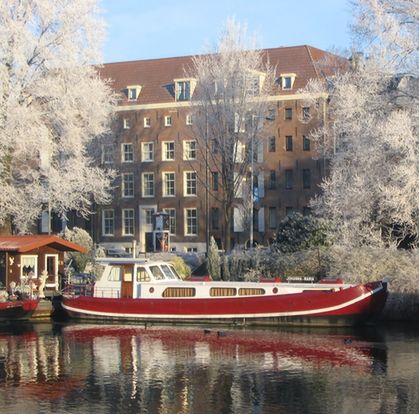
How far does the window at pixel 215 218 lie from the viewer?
66.1 meters

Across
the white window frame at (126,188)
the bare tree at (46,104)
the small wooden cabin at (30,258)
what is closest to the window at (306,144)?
the white window frame at (126,188)

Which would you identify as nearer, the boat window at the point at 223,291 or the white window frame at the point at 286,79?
the boat window at the point at 223,291

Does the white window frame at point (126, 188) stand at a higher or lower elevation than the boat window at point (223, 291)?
higher

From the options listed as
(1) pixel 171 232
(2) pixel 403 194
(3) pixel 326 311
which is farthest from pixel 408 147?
(1) pixel 171 232

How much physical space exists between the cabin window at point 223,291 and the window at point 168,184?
3358cm

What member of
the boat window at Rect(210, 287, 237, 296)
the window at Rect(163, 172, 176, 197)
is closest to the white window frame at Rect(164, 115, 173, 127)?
the window at Rect(163, 172, 176, 197)

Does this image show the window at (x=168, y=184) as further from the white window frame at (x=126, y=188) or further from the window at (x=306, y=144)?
the window at (x=306, y=144)

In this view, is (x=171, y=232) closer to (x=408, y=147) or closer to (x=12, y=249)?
(x=12, y=249)

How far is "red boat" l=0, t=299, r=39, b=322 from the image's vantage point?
35.6 meters

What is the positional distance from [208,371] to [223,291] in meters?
10.4

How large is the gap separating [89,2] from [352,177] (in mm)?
14733

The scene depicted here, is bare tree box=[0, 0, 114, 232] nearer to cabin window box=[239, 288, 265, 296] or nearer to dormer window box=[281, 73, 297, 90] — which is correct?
cabin window box=[239, 288, 265, 296]

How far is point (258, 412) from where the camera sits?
754 inches

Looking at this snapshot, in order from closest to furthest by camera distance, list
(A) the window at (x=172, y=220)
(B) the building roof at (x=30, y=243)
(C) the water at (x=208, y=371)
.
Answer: (C) the water at (x=208, y=371), (B) the building roof at (x=30, y=243), (A) the window at (x=172, y=220)
